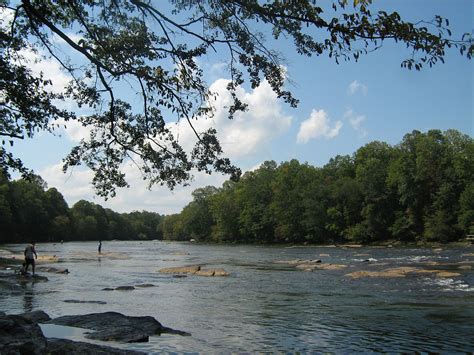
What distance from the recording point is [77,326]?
1223 centimetres

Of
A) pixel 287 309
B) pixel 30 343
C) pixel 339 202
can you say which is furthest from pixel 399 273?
pixel 339 202

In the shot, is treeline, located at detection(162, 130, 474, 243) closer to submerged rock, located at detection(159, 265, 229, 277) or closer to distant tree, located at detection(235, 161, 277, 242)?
distant tree, located at detection(235, 161, 277, 242)

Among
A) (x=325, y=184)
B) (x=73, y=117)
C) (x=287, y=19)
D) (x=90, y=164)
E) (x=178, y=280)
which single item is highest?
(x=325, y=184)

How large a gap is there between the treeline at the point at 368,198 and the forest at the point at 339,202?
0.61 ft

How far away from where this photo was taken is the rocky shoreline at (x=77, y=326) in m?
7.24

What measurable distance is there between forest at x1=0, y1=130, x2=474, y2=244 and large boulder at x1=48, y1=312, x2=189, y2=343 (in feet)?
176

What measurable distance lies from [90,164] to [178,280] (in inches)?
715

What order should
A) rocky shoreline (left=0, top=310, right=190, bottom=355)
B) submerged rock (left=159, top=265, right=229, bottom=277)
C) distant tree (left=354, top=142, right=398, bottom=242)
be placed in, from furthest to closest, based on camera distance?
distant tree (left=354, top=142, right=398, bottom=242), submerged rock (left=159, top=265, right=229, bottom=277), rocky shoreline (left=0, top=310, right=190, bottom=355)

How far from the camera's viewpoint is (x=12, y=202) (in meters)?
124

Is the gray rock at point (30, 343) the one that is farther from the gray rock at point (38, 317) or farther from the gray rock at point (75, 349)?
the gray rock at point (38, 317)

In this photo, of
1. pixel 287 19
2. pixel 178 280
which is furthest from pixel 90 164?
pixel 178 280

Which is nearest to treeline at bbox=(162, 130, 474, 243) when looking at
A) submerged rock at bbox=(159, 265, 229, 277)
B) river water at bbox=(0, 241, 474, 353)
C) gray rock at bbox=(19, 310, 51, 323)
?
submerged rock at bbox=(159, 265, 229, 277)

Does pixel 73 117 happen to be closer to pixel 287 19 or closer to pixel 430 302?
pixel 287 19

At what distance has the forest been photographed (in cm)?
8200
